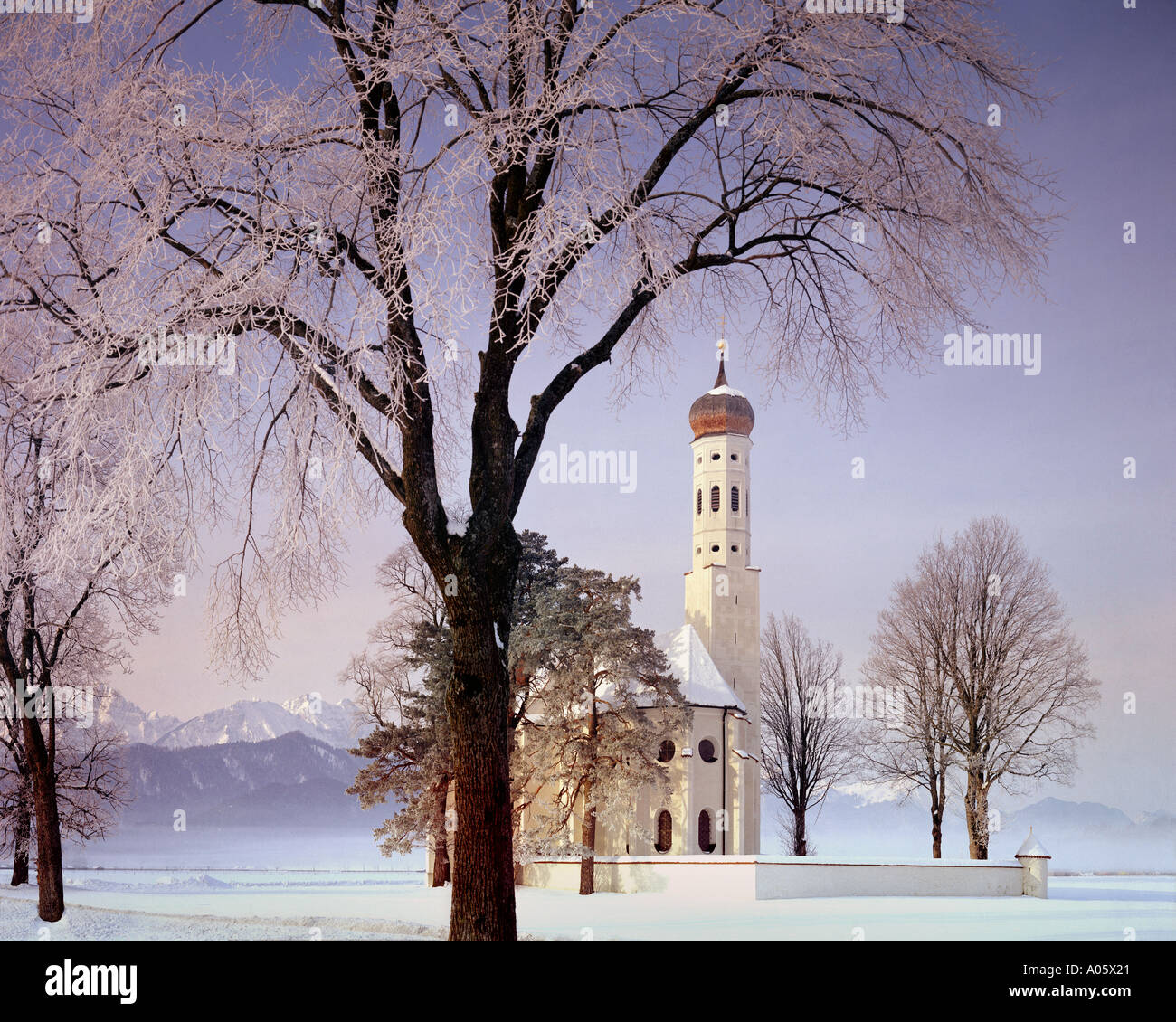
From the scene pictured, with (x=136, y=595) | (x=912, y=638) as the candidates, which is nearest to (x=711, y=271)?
(x=136, y=595)

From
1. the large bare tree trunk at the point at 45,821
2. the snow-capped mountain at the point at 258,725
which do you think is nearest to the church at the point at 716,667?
the large bare tree trunk at the point at 45,821

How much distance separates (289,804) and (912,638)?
83467mm

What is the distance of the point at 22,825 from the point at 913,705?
24575 mm

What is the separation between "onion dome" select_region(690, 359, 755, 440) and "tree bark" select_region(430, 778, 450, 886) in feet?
88.1

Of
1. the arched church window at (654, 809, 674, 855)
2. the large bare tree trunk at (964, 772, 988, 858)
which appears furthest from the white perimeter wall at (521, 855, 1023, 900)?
the arched church window at (654, 809, 674, 855)

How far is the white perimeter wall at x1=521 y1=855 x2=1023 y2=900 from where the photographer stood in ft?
83.4

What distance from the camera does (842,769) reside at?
139ft

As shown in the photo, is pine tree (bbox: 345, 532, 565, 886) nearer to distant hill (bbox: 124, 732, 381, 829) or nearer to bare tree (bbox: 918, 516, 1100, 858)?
bare tree (bbox: 918, 516, 1100, 858)

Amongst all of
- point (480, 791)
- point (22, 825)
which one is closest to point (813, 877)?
point (22, 825)

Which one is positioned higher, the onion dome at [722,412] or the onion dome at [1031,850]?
the onion dome at [722,412]

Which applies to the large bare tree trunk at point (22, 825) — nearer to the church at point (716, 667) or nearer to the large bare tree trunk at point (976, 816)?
the church at point (716, 667)

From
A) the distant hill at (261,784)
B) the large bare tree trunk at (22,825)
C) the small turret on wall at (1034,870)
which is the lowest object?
the distant hill at (261,784)

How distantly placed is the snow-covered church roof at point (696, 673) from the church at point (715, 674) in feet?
A: 0.15

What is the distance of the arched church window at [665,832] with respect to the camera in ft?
128
